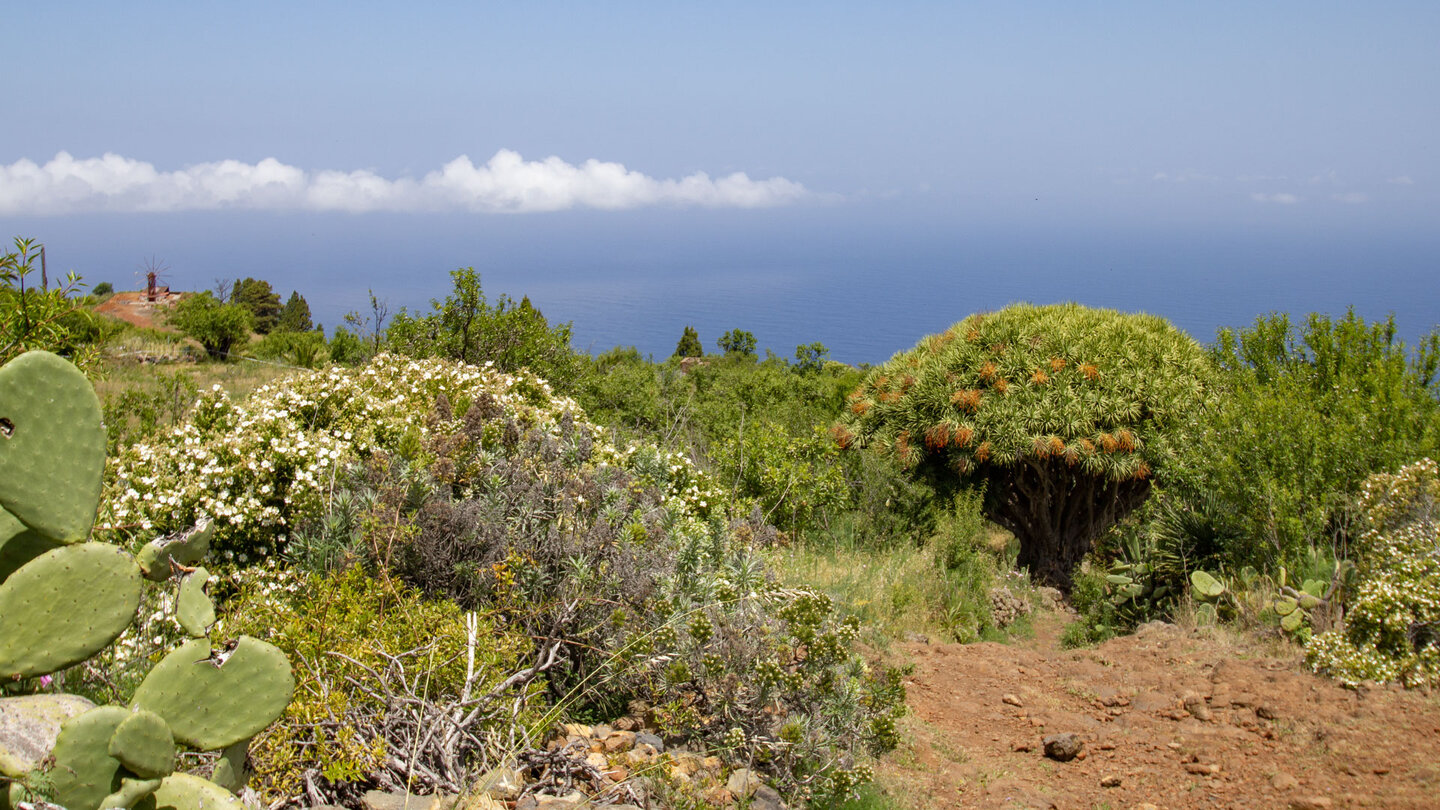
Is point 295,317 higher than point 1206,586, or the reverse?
point 1206,586

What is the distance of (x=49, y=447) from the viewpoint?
8.32 feet

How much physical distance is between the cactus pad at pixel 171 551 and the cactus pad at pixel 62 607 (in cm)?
11

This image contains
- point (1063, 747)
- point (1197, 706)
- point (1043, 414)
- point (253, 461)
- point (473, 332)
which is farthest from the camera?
point (473, 332)

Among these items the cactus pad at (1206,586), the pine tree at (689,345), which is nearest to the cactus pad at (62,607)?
the cactus pad at (1206,586)

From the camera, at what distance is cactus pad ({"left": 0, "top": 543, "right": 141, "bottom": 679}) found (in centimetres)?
250

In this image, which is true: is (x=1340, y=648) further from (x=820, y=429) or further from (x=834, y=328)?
(x=834, y=328)

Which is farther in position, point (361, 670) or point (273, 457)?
point (273, 457)

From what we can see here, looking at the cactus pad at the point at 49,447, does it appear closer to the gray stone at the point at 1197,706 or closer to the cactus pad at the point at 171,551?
the cactus pad at the point at 171,551

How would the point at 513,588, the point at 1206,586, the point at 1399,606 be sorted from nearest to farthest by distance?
the point at 513,588 → the point at 1399,606 → the point at 1206,586

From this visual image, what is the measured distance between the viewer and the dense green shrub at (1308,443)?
7.06 meters

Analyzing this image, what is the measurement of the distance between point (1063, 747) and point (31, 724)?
4.41m

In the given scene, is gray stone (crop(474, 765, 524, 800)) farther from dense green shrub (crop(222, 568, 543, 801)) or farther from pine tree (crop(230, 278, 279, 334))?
pine tree (crop(230, 278, 279, 334))

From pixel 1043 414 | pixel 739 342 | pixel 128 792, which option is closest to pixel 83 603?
pixel 128 792

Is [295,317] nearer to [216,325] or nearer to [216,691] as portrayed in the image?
[216,325]
